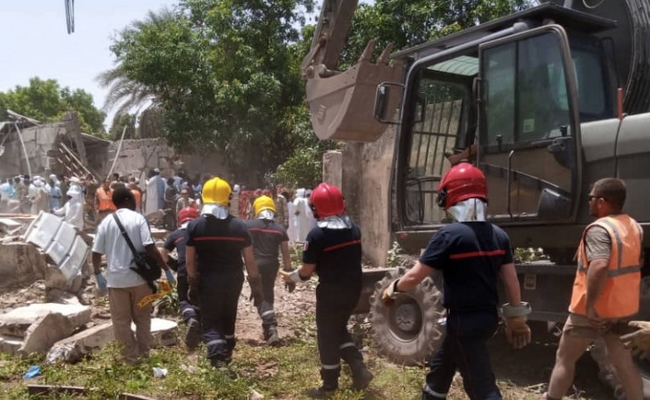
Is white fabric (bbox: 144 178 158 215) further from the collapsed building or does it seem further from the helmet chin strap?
the helmet chin strap

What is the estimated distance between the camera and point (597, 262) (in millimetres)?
4168

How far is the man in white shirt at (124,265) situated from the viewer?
5676 millimetres

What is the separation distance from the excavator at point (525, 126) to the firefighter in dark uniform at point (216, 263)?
1495 mm

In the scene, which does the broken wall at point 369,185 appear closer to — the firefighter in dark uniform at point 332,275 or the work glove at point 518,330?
the firefighter in dark uniform at point 332,275

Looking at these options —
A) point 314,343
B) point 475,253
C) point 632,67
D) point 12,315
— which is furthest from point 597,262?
point 12,315

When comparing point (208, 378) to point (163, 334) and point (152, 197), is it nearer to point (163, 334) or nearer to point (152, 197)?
point (163, 334)

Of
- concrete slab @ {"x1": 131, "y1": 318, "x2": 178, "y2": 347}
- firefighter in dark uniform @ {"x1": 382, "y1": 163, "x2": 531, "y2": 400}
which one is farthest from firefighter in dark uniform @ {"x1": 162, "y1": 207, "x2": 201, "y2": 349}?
firefighter in dark uniform @ {"x1": 382, "y1": 163, "x2": 531, "y2": 400}

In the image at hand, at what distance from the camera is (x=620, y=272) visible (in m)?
4.27

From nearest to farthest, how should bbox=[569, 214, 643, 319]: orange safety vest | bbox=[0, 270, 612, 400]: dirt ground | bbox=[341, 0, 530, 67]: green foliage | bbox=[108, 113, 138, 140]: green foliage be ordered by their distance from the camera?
bbox=[569, 214, 643, 319]: orange safety vest < bbox=[0, 270, 612, 400]: dirt ground < bbox=[341, 0, 530, 67]: green foliage < bbox=[108, 113, 138, 140]: green foliage

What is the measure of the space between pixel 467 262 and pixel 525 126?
210 centimetres

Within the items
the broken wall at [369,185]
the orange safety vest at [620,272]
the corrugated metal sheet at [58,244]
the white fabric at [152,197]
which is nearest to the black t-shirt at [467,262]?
the orange safety vest at [620,272]

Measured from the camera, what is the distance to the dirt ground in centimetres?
583

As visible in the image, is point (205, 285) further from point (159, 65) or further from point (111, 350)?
point (159, 65)

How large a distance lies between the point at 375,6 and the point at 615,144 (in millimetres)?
13066
